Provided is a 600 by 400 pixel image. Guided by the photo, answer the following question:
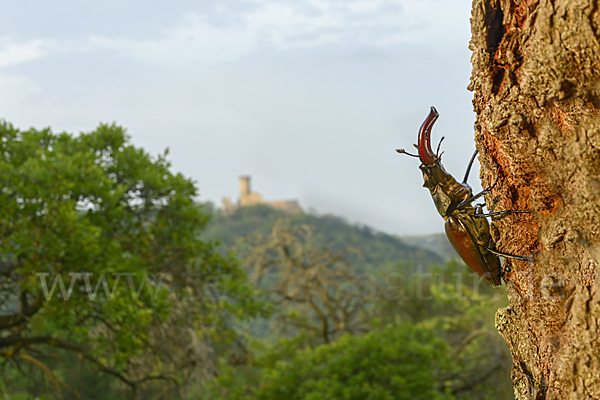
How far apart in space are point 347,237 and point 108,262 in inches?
A: 809

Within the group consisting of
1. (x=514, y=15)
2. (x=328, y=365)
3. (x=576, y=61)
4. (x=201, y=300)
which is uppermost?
(x=514, y=15)

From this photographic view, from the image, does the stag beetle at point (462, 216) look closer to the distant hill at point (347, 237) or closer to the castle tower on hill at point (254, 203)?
the distant hill at point (347, 237)

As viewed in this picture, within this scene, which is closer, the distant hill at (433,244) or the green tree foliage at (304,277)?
the green tree foliage at (304,277)

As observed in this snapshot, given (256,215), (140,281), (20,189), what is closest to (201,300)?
(140,281)

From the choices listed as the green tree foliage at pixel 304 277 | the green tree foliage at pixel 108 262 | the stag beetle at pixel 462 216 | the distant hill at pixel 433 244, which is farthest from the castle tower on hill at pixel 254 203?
the stag beetle at pixel 462 216

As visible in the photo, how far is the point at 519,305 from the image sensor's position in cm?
182

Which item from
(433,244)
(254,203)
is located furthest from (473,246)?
(254,203)

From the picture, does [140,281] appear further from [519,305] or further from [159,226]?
[519,305]

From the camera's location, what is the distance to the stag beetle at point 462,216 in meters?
1.91

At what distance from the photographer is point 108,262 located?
6266mm

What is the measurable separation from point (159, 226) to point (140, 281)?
0.99m

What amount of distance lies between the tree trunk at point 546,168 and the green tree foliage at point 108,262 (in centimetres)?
489

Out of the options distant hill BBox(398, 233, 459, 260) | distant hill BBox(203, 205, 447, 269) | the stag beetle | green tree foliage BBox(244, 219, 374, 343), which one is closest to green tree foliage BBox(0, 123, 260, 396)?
green tree foliage BBox(244, 219, 374, 343)

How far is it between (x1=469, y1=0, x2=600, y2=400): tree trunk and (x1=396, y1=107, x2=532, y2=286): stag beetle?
0.08m
